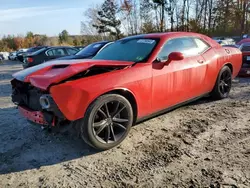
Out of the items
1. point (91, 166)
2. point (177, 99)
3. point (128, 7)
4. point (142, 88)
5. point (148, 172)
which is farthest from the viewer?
point (128, 7)

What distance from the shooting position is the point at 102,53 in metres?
4.64

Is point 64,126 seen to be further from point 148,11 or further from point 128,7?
point 128,7

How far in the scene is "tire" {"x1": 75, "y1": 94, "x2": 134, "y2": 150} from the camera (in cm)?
307

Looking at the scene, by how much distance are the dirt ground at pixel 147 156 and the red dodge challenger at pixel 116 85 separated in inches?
12.1

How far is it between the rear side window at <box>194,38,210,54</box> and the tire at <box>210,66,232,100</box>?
Result: 0.65 m

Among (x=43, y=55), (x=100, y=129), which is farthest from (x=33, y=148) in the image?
(x=43, y=55)

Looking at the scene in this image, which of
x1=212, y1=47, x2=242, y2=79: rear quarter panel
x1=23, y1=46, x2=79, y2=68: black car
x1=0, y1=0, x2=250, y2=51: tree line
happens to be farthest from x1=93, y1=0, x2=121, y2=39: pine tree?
x1=212, y1=47, x2=242, y2=79: rear quarter panel

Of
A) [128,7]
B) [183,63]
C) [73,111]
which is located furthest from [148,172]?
[128,7]

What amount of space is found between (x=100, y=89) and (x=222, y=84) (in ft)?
10.7

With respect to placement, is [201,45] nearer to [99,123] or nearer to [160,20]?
[99,123]

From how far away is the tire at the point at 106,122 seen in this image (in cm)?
307

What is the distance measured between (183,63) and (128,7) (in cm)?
3491

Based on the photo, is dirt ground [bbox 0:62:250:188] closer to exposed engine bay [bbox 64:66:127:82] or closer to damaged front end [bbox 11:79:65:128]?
damaged front end [bbox 11:79:65:128]

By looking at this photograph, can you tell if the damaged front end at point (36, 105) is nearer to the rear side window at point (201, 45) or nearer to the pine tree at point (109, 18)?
the rear side window at point (201, 45)
